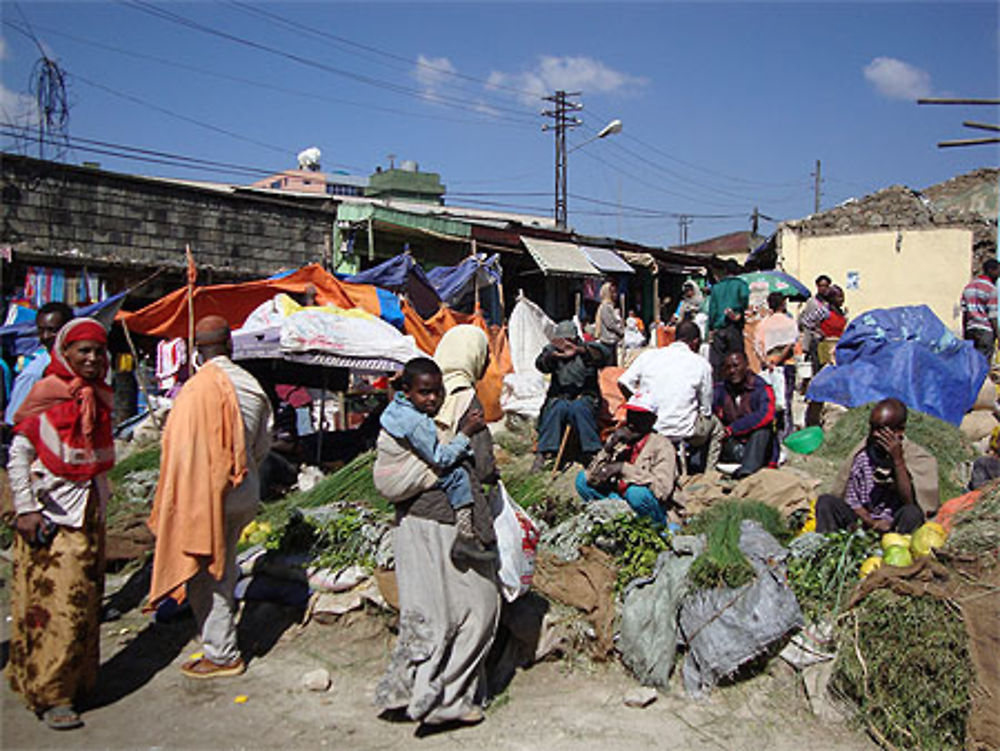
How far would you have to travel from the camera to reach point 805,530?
5.34 meters

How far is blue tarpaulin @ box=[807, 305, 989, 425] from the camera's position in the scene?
9305 mm

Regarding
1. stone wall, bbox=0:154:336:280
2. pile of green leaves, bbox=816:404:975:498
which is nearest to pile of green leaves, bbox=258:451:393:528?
pile of green leaves, bbox=816:404:975:498

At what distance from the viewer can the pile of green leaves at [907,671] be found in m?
3.71

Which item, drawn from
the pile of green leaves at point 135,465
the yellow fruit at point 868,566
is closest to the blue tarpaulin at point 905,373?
the yellow fruit at point 868,566

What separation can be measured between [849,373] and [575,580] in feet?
19.4

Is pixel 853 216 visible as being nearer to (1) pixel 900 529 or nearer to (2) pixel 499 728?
(1) pixel 900 529

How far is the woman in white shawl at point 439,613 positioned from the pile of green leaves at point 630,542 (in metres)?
1.14

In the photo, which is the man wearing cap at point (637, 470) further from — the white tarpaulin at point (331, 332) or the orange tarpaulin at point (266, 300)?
the orange tarpaulin at point (266, 300)

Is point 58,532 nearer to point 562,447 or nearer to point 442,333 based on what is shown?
point 562,447

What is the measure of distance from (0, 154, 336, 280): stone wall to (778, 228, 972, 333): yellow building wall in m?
14.0

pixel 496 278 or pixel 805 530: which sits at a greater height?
pixel 496 278

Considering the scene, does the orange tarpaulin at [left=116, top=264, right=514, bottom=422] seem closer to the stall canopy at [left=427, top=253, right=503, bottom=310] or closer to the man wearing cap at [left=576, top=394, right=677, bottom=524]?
the stall canopy at [left=427, top=253, right=503, bottom=310]

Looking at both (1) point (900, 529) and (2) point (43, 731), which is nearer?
(2) point (43, 731)

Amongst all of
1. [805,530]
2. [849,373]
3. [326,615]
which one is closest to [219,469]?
[326,615]
